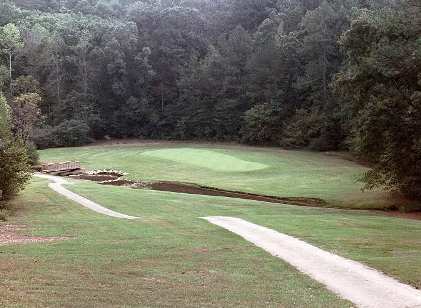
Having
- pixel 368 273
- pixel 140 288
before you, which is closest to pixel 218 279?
pixel 140 288

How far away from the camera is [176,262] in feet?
43.5

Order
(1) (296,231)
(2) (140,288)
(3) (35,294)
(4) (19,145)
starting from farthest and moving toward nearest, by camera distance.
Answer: (4) (19,145), (1) (296,231), (2) (140,288), (3) (35,294)

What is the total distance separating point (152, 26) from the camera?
94688 mm

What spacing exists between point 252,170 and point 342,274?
3679 centimetres

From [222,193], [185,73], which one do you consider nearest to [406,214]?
[222,193]

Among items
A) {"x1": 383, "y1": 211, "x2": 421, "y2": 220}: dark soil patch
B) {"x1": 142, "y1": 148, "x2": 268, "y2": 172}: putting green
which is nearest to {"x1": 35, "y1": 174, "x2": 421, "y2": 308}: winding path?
{"x1": 383, "y1": 211, "x2": 421, "y2": 220}: dark soil patch

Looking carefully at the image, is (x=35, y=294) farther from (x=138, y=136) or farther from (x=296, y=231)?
(x=138, y=136)

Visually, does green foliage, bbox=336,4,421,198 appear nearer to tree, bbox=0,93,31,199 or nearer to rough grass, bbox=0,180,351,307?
rough grass, bbox=0,180,351,307

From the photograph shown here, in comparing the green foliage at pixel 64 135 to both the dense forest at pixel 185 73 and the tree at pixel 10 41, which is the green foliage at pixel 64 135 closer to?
the dense forest at pixel 185 73

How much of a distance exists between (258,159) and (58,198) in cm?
2710

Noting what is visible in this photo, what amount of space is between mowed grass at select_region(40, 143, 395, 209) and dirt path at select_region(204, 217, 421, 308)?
17448mm

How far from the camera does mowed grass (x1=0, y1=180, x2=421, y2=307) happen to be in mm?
9727

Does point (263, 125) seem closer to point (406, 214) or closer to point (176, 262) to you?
point (406, 214)

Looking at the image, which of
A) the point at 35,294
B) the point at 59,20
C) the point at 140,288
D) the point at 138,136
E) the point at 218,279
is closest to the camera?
the point at 35,294
